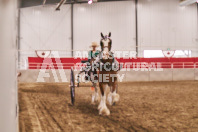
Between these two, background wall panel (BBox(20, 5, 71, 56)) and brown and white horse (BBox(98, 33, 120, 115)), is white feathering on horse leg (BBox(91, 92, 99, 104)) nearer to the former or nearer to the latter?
brown and white horse (BBox(98, 33, 120, 115))

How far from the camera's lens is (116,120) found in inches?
181

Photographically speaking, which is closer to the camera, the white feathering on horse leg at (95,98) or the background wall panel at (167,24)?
the white feathering on horse leg at (95,98)

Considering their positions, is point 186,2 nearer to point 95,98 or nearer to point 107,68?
point 95,98

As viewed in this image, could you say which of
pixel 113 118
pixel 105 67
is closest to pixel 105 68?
pixel 105 67

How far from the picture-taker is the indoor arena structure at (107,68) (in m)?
4.62

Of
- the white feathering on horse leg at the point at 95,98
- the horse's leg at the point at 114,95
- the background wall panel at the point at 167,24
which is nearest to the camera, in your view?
the horse's leg at the point at 114,95

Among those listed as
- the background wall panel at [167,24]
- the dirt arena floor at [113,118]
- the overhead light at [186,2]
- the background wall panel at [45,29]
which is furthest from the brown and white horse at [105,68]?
the overhead light at [186,2]

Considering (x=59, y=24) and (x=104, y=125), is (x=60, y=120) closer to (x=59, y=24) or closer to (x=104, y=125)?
(x=104, y=125)

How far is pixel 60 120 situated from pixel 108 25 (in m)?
17.4

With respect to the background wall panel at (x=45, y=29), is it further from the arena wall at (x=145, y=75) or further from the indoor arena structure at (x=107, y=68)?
the arena wall at (x=145, y=75)

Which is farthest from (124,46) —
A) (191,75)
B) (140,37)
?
(191,75)

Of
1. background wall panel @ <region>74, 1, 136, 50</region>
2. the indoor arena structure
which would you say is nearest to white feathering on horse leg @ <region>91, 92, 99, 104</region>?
the indoor arena structure

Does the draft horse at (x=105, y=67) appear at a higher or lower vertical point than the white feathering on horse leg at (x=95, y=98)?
higher

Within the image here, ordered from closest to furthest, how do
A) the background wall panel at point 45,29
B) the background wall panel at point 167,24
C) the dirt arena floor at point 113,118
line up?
the dirt arena floor at point 113,118 < the background wall panel at point 167,24 < the background wall panel at point 45,29
